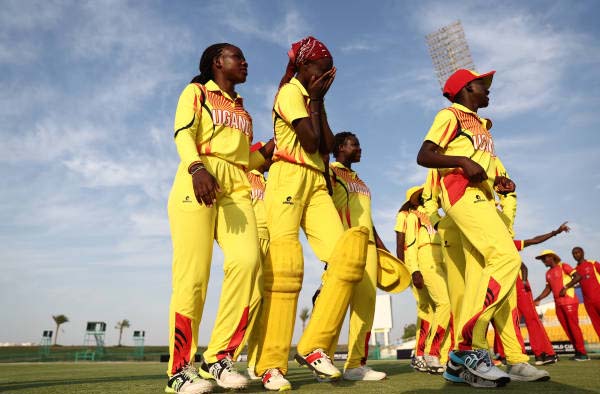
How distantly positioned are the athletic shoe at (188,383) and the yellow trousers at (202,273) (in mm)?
69

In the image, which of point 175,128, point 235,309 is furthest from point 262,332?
point 175,128

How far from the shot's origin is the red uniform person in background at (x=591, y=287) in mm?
10469

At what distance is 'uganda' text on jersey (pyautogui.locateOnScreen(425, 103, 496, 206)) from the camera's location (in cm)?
395

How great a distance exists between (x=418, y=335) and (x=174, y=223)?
513 centimetres

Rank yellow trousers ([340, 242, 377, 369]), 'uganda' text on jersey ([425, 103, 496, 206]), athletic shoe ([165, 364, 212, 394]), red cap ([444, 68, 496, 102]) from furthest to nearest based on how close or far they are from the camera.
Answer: yellow trousers ([340, 242, 377, 369]) < red cap ([444, 68, 496, 102]) < 'uganda' text on jersey ([425, 103, 496, 206]) < athletic shoe ([165, 364, 212, 394])

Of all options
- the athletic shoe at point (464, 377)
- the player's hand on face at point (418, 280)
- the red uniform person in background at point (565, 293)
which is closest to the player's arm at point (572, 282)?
the red uniform person in background at point (565, 293)

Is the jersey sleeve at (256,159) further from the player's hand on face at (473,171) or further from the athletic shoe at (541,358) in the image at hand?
the athletic shoe at (541,358)

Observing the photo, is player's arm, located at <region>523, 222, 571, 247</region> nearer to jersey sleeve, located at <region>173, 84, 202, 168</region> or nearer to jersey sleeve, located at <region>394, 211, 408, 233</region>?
jersey sleeve, located at <region>394, 211, 408, 233</region>

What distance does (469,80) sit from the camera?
4293mm

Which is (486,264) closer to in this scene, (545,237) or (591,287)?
(545,237)

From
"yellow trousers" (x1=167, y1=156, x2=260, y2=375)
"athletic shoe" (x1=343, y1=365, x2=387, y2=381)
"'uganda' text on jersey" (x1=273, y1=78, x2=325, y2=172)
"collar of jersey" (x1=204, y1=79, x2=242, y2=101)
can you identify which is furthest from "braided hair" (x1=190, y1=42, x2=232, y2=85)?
"athletic shoe" (x1=343, y1=365, x2=387, y2=381)

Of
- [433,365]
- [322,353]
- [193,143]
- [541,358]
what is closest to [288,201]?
[193,143]

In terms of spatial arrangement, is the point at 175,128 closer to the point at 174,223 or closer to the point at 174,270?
the point at 174,223

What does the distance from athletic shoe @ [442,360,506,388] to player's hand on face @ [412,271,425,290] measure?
10.5 feet
